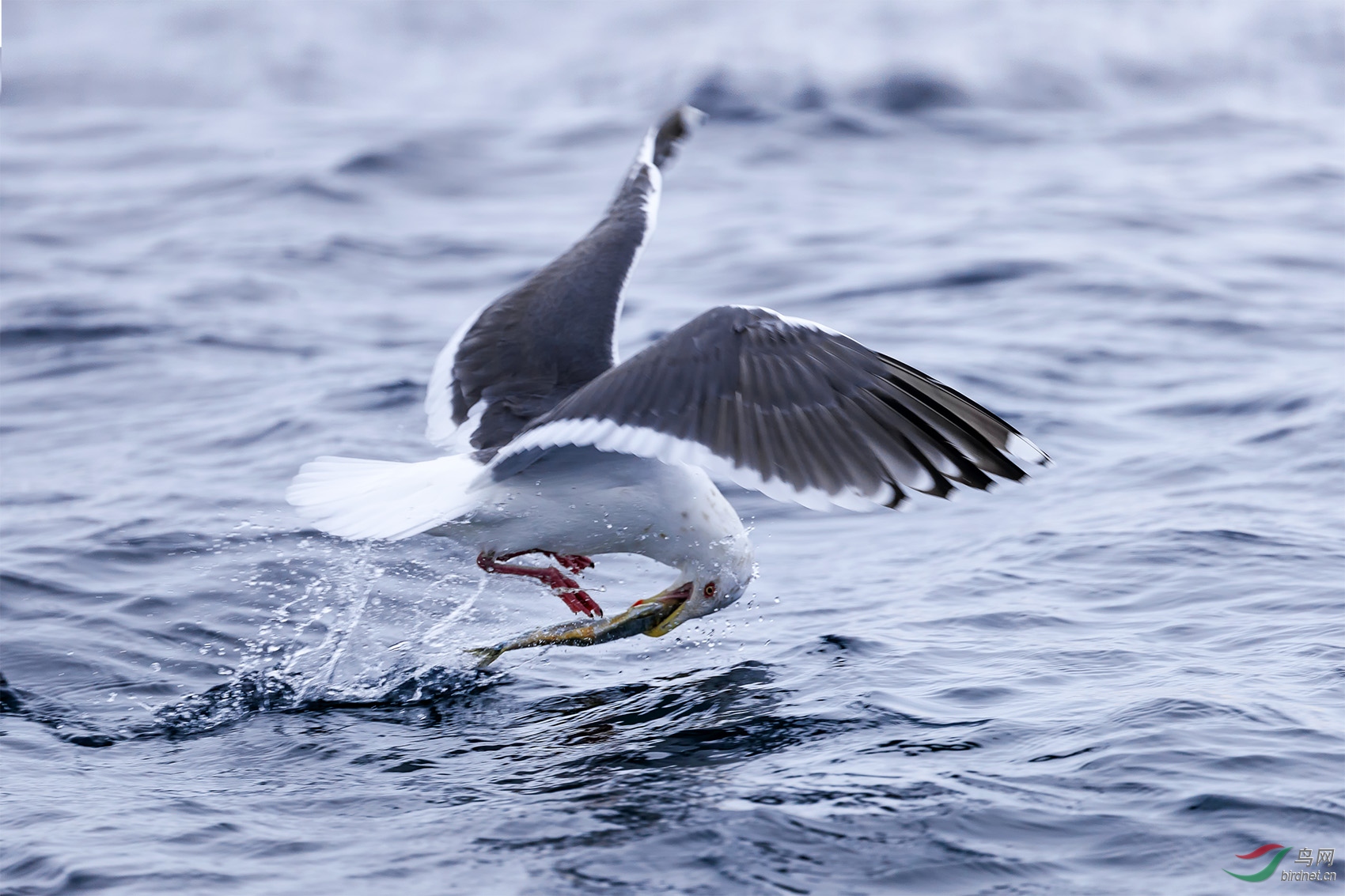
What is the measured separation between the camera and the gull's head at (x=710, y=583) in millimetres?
5512

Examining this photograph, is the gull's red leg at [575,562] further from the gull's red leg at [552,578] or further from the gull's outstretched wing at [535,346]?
the gull's outstretched wing at [535,346]

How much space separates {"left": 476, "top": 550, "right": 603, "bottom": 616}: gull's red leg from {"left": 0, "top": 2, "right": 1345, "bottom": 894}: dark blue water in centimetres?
23

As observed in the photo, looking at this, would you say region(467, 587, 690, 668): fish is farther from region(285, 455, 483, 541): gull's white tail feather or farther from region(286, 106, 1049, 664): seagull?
region(285, 455, 483, 541): gull's white tail feather

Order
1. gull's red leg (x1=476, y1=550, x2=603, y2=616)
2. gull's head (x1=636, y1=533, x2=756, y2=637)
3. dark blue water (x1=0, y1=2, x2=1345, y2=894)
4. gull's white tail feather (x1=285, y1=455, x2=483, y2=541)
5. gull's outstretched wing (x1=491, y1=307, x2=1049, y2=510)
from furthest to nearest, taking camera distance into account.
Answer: gull's red leg (x1=476, y1=550, x2=603, y2=616) < gull's head (x1=636, y1=533, x2=756, y2=637) < gull's white tail feather (x1=285, y1=455, x2=483, y2=541) < gull's outstretched wing (x1=491, y1=307, x2=1049, y2=510) < dark blue water (x1=0, y1=2, x2=1345, y2=894)

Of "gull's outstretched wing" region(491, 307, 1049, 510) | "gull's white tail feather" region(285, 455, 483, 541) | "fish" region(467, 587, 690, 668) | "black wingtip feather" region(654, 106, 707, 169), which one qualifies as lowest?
"fish" region(467, 587, 690, 668)

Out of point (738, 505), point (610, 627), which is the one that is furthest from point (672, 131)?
point (610, 627)

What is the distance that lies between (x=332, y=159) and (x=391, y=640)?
371 inches

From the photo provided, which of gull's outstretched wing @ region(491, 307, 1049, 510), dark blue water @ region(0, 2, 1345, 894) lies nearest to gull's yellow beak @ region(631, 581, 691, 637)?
dark blue water @ region(0, 2, 1345, 894)

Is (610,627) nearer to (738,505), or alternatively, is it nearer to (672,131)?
(738,505)

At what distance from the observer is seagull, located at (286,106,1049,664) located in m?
4.69

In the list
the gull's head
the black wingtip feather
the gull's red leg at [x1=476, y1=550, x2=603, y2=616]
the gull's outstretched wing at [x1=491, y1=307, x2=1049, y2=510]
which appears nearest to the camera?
the gull's outstretched wing at [x1=491, y1=307, x2=1049, y2=510]

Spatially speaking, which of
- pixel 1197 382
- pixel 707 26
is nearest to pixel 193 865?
pixel 1197 382

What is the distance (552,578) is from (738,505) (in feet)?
6.04

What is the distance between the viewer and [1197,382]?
8.77 m
